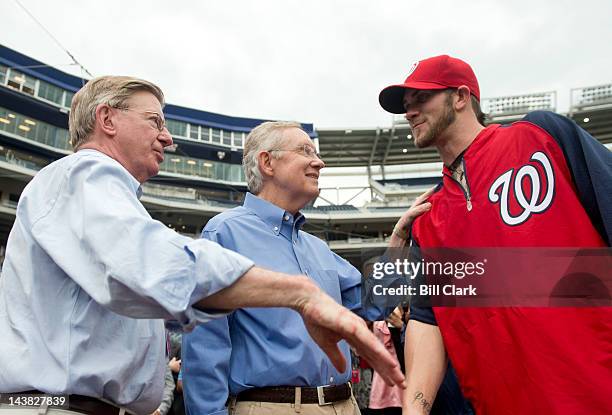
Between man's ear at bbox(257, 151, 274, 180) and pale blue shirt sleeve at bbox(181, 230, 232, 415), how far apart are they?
0.90m

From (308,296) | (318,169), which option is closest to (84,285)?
(308,296)

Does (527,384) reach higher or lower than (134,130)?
lower

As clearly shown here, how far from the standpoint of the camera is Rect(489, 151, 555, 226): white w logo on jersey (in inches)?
61.3

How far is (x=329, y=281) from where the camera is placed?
2344mm

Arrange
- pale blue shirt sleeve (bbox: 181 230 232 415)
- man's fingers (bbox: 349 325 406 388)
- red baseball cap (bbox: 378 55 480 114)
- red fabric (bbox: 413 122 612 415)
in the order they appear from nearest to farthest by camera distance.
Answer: man's fingers (bbox: 349 325 406 388) → red fabric (bbox: 413 122 612 415) → pale blue shirt sleeve (bbox: 181 230 232 415) → red baseball cap (bbox: 378 55 480 114)

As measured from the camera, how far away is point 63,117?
3988cm

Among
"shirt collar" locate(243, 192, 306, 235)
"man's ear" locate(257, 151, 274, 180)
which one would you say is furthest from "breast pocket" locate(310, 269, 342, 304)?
"man's ear" locate(257, 151, 274, 180)

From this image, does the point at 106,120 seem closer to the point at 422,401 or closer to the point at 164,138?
the point at 164,138

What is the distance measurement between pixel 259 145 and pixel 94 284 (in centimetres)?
164

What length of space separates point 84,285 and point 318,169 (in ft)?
5.43

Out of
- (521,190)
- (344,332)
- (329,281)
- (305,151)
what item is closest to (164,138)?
(305,151)

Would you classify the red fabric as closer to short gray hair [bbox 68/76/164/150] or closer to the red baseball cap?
the red baseball cap

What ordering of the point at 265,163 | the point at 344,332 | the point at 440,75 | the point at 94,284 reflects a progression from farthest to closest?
1. the point at 265,163
2. the point at 440,75
3. the point at 94,284
4. the point at 344,332

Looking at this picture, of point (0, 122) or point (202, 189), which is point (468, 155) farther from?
point (202, 189)
